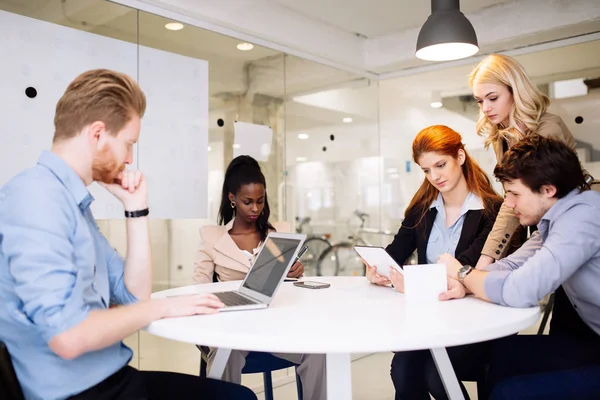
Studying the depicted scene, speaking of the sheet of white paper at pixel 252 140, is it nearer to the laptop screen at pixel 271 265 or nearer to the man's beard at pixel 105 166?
the laptop screen at pixel 271 265

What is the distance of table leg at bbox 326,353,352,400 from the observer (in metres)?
1.42

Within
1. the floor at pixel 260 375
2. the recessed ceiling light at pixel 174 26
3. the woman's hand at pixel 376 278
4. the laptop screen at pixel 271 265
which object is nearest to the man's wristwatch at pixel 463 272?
the woman's hand at pixel 376 278

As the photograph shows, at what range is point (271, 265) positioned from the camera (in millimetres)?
1753

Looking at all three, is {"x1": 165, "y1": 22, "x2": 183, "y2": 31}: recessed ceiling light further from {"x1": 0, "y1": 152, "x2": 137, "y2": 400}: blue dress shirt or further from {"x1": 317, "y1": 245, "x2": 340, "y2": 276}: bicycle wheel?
{"x1": 317, "y1": 245, "x2": 340, "y2": 276}: bicycle wheel

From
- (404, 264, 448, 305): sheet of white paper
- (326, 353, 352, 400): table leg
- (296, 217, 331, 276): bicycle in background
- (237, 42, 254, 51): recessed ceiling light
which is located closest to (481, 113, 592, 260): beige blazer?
(404, 264, 448, 305): sheet of white paper

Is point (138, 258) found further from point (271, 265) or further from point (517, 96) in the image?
point (517, 96)

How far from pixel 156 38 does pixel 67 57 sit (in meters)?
0.56

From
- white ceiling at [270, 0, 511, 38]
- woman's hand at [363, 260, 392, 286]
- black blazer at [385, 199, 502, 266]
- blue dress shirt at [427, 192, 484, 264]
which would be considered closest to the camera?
woman's hand at [363, 260, 392, 286]

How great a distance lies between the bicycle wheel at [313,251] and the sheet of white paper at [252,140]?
893 mm

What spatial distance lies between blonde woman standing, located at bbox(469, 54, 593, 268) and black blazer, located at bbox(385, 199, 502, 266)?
0.11 meters

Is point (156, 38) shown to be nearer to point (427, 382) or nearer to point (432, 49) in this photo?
point (432, 49)

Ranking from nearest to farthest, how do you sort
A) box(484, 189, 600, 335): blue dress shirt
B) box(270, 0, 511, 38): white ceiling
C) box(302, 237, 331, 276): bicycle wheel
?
box(484, 189, 600, 335): blue dress shirt → box(270, 0, 511, 38): white ceiling → box(302, 237, 331, 276): bicycle wheel

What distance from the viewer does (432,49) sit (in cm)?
263

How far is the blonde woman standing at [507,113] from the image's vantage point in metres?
2.21
